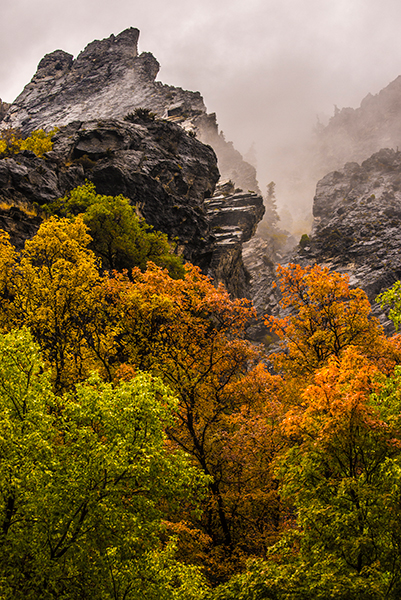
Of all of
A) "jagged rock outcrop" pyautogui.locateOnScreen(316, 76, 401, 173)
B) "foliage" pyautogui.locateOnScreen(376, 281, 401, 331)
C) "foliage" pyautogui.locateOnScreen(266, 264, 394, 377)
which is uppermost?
"jagged rock outcrop" pyautogui.locateOnScreen(316, 76, 401, 173)

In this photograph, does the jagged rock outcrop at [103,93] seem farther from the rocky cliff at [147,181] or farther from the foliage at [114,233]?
the foliage at [114,233]

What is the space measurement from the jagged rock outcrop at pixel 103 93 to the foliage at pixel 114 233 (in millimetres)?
54419

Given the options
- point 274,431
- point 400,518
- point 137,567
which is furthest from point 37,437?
point 274,431

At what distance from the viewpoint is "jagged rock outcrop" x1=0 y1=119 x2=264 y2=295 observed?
37031 millimetres

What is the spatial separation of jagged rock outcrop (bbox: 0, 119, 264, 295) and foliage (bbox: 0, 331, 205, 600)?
85.5 feet

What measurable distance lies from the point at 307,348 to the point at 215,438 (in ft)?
23.3

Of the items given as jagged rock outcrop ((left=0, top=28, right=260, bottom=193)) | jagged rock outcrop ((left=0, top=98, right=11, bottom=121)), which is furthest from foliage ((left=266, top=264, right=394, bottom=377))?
jagged rock outcrop ((left=0, top=98, right=11, bottom=121))

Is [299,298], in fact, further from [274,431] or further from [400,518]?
[400,518]

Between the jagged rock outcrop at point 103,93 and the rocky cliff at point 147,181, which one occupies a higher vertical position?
the jagged rock outcrop at point 103,93

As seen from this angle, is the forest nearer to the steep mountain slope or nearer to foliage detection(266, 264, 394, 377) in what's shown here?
foliage detection(266, 264, 394, 377)

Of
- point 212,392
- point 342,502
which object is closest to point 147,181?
point 212,392

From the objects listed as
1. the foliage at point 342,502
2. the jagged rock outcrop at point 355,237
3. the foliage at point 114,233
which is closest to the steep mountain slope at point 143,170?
the foliage at point 114,233

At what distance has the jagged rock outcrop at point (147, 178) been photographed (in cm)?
3703

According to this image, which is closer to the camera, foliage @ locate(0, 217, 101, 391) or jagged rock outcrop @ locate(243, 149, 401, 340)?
foliage @ locate(0, 217, 101, 391)
